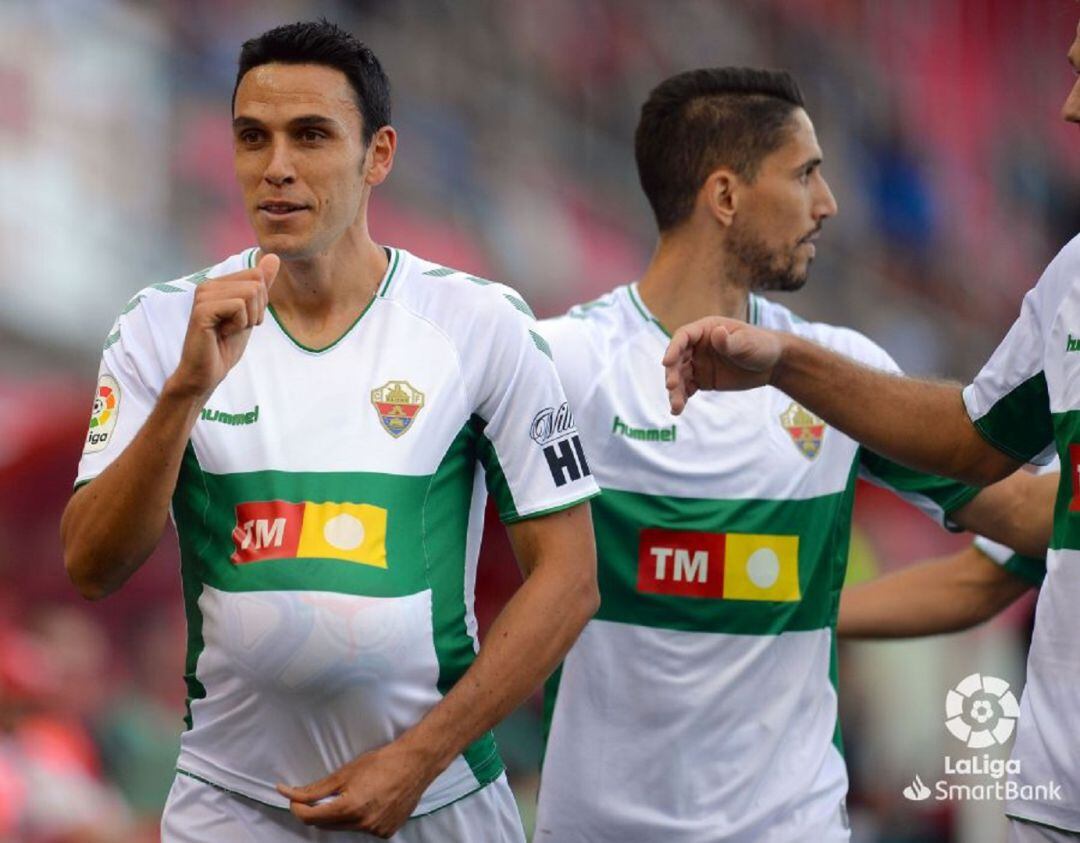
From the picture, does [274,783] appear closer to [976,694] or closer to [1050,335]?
[1050,335]

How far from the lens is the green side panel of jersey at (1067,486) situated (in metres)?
2.80

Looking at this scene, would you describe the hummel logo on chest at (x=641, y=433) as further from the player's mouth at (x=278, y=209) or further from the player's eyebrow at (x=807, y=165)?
the player's mouth at (x=278, y=209)

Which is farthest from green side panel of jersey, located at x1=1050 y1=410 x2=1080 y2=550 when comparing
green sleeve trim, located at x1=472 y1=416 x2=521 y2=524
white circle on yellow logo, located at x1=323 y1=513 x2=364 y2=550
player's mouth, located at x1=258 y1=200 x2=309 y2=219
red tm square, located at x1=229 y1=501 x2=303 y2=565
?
player's mouth, located at x1=258 y1=200 x2=309 y2=219

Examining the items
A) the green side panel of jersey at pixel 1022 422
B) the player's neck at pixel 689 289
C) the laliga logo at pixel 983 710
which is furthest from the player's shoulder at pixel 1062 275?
the laliga logo at pixel 983 710

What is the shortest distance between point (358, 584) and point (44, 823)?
3349 mm

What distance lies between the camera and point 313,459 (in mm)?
2953

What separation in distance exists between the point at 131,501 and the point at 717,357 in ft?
3.50

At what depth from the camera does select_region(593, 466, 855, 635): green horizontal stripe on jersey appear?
3.73 metres

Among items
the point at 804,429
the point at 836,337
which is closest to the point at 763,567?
the point at 804,429

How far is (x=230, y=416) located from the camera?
9.86ft

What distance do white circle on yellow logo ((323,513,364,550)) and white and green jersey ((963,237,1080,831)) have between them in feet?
3.82

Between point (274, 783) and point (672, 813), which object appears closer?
point (274, 783)

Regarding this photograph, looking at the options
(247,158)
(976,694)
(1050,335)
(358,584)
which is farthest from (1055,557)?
(976,694)

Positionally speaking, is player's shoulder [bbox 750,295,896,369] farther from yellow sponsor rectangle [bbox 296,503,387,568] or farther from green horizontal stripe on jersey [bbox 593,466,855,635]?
yellow sponsor rectangle [bbox 296,503,387,568]
